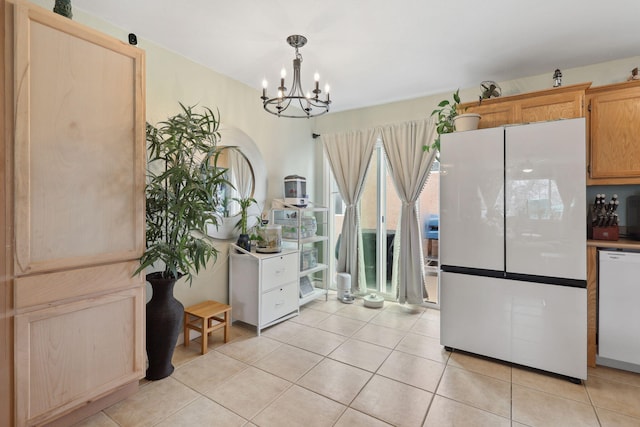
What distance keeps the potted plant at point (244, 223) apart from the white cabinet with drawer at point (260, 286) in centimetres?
7

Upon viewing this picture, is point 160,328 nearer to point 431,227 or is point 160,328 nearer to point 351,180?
point 351,180

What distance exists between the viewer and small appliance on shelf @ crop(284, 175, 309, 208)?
3510mm

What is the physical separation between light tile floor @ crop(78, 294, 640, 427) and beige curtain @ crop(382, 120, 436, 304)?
2.74 feet

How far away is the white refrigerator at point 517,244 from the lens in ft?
6.84

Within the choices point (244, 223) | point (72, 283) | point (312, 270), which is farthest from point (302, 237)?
point (72, 283)

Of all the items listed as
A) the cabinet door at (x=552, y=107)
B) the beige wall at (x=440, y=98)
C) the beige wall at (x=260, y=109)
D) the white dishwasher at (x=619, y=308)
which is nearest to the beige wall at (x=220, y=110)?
the beige wall at (x=260, y=109)

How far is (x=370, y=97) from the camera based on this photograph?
3623 millimetres

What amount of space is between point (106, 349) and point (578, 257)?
316 cm

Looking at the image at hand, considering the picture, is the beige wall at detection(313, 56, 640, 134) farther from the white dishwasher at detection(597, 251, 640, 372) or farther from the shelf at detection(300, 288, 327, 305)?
the shelf at detection(300, 288, 327, 305)

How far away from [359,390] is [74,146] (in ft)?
7.47

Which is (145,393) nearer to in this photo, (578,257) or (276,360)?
(276,360)

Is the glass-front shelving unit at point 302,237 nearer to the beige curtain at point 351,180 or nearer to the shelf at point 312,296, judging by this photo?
the shelf at point 312,296

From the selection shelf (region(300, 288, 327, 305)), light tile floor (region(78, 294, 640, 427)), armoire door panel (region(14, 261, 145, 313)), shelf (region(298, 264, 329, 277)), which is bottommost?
light tile floor (region(78, 294, 640, 427))

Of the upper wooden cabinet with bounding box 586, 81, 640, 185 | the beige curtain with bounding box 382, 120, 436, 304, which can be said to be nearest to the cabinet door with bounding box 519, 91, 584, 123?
the upper wooden cabinet with bounding box 586, 81, 640, 185
